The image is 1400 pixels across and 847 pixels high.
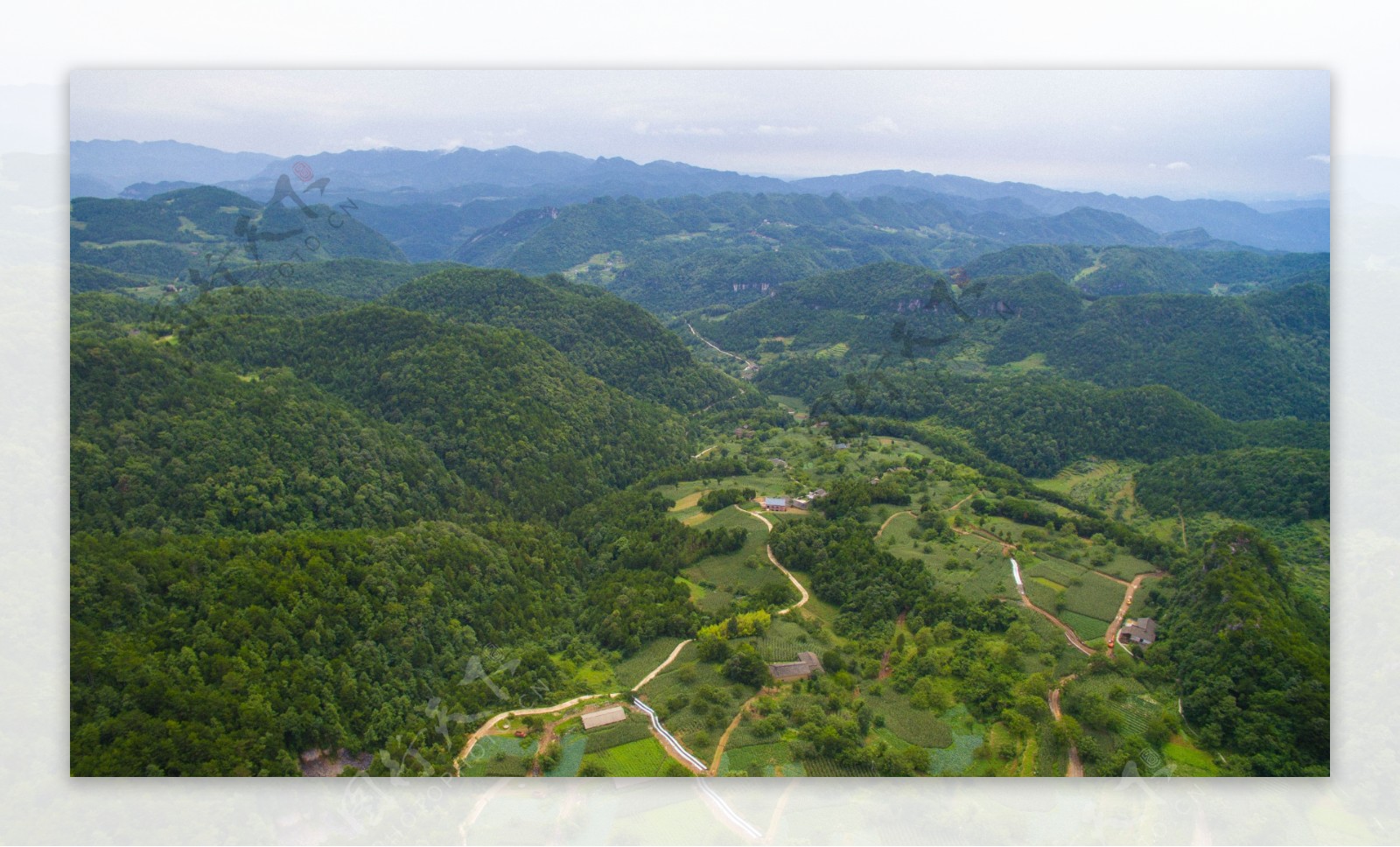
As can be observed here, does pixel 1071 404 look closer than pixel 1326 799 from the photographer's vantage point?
No

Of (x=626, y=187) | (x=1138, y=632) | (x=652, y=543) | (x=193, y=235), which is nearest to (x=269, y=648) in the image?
(x=652, y=543)

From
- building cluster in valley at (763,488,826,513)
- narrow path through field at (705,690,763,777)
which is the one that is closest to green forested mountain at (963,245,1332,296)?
building cluster in valley at (763,488,826,513)

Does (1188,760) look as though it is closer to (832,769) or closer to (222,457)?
(832,769)

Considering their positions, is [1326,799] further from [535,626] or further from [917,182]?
[917,182]

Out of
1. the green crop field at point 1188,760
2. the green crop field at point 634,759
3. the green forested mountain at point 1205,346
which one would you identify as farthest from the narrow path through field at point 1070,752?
the green forested mountain at point 1205,346

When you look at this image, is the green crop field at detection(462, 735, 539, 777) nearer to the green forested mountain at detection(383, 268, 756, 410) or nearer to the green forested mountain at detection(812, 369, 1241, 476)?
the green forested mountain at detection(812, 369, 1241, 476)

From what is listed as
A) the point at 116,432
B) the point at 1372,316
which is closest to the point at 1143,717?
the point at 1372,316

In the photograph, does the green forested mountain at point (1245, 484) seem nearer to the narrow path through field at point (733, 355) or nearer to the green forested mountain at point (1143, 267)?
the narrow path through field at point (733, 355)
